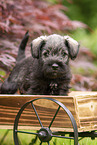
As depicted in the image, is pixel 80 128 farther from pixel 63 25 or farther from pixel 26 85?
pixel 63 25

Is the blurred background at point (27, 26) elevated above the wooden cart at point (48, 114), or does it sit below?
above

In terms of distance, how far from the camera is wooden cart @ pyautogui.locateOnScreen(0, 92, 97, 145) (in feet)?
7.30

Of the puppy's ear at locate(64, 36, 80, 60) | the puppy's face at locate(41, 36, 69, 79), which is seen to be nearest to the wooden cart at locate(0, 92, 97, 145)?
the puppy's face at locate(41, 36, 69, 79)

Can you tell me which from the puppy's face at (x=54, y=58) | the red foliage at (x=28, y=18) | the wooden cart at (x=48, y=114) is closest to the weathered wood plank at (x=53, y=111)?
the wooden cart at (x=48, y=114)

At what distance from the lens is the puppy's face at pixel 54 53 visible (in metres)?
2.35

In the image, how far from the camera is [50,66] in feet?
7.70

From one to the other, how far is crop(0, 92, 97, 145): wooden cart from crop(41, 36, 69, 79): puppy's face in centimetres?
24

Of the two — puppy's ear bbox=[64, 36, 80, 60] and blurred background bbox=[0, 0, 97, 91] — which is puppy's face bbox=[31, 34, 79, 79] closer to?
puppy's ear bbox=[64, 36, 80, 60]

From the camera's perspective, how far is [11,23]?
11.9 feet

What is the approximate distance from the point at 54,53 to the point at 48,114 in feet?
1.88

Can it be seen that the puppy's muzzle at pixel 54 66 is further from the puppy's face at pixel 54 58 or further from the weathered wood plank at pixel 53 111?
the weathered wood plank at pixel 53 111

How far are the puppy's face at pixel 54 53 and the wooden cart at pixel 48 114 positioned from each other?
0.82 feet

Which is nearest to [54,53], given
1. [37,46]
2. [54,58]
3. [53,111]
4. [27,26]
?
[54,58]

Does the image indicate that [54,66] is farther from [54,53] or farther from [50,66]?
[54,53]
